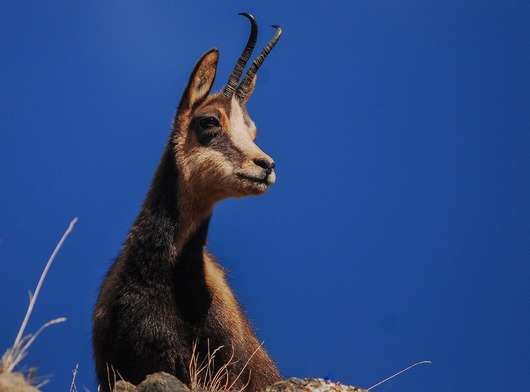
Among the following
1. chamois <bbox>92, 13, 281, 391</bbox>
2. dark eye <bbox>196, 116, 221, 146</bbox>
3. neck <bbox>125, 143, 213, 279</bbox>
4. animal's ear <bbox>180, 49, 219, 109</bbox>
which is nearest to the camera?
chamois <bbox>92, 13, 281, 391</bbox>

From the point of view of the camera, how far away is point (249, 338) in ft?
26.7

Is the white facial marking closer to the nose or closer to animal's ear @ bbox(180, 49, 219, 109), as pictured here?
the nose

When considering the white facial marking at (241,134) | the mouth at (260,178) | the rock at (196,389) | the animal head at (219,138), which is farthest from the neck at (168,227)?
the rock at (196,389)

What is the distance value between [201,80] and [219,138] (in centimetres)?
84

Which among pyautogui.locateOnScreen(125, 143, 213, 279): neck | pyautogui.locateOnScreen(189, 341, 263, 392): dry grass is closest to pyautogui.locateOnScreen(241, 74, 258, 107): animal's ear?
pyautogui.locateOnScreen(125, 143, 213, 279): neck

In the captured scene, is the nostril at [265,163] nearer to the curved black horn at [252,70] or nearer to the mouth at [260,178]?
the mouth at [260,178]

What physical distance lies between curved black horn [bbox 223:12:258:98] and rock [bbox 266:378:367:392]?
149 inches

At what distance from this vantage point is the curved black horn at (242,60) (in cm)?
900

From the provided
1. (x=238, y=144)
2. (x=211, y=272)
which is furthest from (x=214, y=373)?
(x=238, y=144)

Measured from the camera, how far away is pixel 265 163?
7.98 metres

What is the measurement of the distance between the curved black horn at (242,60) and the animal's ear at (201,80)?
0.23 meters

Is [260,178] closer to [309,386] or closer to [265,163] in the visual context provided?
[265,163]

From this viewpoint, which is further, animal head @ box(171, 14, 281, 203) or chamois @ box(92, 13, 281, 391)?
animal head @ box(171, 14, 281, 203)

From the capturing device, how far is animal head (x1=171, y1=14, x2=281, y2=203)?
26.3 feet
